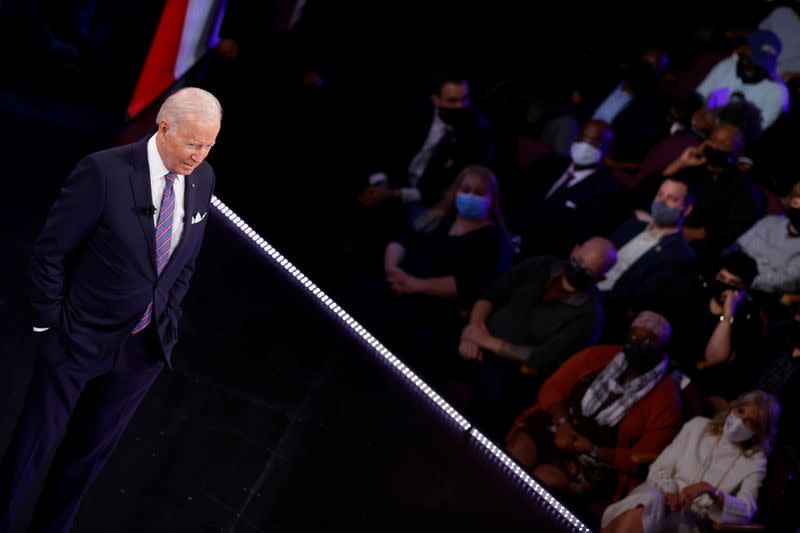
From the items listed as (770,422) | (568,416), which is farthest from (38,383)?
(770,422)

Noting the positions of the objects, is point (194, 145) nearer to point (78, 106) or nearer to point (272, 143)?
point (78, 106)

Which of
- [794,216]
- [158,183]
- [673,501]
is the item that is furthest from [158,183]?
[794,216]

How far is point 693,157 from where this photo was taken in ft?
16.7

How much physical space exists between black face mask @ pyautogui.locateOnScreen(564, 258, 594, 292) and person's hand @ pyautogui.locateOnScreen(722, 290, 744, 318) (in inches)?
27.5

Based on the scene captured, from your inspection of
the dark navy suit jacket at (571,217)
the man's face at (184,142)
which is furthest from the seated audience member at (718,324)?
the man's face at (184,142)

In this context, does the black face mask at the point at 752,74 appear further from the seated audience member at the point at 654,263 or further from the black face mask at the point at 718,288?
the black face mask at the point at 718,288

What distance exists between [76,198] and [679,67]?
20.3 ft

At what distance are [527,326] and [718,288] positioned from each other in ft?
3.15

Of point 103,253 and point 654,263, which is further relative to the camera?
point 654,263

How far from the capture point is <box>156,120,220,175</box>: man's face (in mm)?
2350

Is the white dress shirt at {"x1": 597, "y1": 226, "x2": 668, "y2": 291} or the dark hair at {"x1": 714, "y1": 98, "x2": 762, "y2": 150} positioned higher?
the dark hair at {"x1": 714, "y1": 98, "x2": 762, "y2": 150}

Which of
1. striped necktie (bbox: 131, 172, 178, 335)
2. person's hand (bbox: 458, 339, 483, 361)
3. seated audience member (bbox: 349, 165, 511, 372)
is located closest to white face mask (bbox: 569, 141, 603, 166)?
seated audience member (bbox: 349, 165, 511, 372)

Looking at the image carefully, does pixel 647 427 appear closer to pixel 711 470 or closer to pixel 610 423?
pixel 610 423

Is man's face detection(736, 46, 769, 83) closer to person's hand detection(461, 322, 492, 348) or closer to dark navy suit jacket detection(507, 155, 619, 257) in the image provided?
dark navy suit jacket detection(507, 155, 619, 257)
